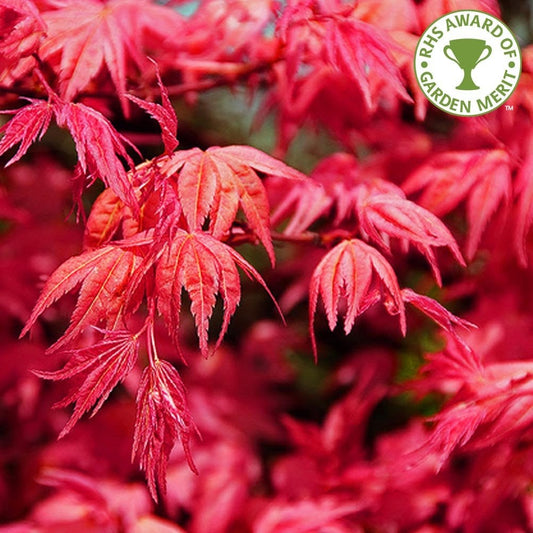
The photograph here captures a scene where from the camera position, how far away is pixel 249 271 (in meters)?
0.54

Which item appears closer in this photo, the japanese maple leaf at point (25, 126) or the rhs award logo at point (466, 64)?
the japanese maple leaf at point (25, 126)

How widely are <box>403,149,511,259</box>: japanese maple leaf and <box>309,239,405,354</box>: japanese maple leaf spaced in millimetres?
183

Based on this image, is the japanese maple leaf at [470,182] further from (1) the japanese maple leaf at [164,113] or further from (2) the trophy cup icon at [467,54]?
(1) the japanese maple leaf at [164,113]

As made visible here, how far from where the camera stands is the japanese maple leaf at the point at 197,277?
0.50 metres

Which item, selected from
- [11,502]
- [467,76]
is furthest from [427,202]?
[11,502]

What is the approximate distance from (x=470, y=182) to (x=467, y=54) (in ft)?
0.47

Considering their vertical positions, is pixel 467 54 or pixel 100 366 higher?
pixel 467 54

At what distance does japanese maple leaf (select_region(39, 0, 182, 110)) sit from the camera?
643mm

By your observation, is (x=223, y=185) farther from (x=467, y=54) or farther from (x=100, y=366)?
(x=467, y=54)

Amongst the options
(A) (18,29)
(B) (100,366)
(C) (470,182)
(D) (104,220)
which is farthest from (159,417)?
(C) (470,182)

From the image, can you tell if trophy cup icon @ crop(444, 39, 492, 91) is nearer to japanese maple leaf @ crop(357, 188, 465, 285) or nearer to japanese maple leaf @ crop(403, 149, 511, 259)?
japanese maple leaf @ crop(403, 149, 511, 259)

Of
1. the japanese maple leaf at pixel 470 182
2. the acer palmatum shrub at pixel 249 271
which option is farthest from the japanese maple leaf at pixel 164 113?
the japanese maple leaf at pixel 470 182

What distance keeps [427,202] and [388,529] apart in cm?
42

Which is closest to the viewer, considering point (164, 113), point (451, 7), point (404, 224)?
point (164, 113)
